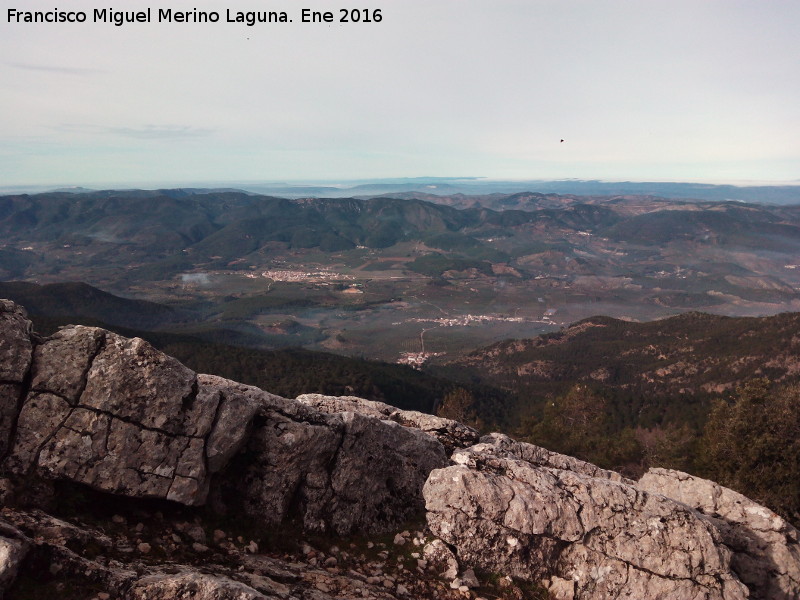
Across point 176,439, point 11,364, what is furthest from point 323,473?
point 11,364

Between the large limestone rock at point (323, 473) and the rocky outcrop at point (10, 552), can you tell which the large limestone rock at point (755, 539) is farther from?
the rocky outcrop at point (10, 552)

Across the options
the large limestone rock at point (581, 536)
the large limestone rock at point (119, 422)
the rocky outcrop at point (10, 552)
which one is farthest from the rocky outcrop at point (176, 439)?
the rocky outcrop at point (10, 552)

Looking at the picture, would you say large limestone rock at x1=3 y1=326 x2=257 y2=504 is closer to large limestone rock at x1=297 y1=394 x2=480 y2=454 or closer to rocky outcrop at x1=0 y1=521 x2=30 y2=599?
rocky outcrop at x1=0 y1=521 x2=30 y2=599

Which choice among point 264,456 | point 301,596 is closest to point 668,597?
point 301,596

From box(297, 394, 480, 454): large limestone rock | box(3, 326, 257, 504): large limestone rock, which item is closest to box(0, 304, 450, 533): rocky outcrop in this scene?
box(3, 326, 257, 504): large limestone rock

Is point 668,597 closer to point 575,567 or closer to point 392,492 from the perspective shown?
point 575,567
